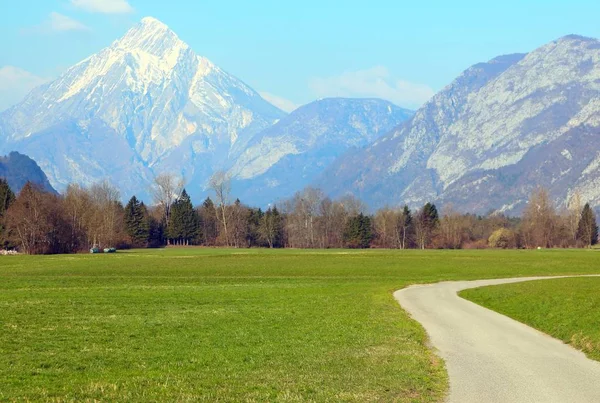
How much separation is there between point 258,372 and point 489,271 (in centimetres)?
6824

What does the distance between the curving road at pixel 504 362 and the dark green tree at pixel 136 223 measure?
151822 mm

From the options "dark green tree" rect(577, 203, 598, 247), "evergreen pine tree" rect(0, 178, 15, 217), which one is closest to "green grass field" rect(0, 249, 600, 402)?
"evergreen pine tree" rect(0, 178, 15, 217)

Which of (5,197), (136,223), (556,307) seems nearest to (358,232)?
(136,223)

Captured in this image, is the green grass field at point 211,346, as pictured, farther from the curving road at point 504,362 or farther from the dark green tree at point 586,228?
the dark green tree at point 586,228

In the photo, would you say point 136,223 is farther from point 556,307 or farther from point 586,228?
point 556,307

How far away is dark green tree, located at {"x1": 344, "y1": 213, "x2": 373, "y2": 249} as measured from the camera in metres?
192

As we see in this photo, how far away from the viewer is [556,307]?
124 feet

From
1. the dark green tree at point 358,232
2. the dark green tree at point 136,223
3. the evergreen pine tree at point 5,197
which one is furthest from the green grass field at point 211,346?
the dark green tree at point 358,232

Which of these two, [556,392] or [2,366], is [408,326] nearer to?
[556,392]

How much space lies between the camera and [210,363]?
21797 mm

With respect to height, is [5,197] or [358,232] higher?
[5,197]

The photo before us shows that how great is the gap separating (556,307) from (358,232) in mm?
153814

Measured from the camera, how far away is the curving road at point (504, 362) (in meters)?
18.4

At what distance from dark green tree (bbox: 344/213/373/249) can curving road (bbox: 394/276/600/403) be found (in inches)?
6005
